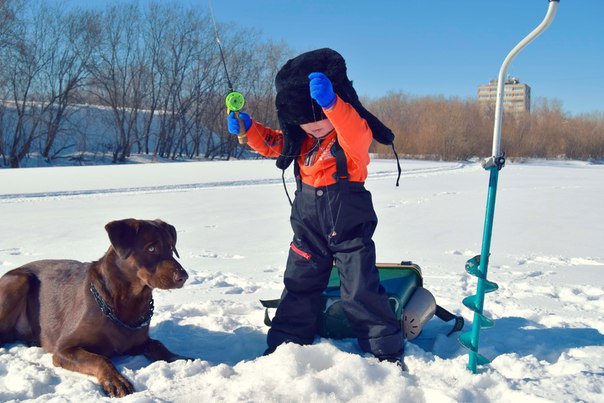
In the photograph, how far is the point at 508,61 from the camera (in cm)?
264

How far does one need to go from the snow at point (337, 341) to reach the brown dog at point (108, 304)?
10 centimetres

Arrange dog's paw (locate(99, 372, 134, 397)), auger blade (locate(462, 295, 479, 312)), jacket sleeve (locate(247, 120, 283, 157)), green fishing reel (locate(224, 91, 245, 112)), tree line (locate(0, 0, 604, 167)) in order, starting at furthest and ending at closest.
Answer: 1. tree line (locate(0, 0, 604, 167))
2. jacket sleeve (locate(247, 120, 283, 157))
3. green fishing reel (locate(224, 91, 245, 112))
4. auger blade (locate(462, 295, 479, 312))
5. dog's paw (locate(99, 372, 134, 397))

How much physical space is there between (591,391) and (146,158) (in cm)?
3762

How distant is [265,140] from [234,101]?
398 mm

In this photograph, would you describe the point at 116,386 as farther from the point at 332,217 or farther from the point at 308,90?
the point at 308,90

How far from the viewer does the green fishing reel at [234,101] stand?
3334 mm

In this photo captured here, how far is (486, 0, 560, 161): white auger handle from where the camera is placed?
2465 mm

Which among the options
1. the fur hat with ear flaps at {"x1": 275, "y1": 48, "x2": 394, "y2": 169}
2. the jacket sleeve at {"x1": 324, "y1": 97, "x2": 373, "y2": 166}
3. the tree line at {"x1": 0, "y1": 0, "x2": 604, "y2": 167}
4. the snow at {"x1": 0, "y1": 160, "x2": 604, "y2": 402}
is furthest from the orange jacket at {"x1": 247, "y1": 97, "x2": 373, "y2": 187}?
the tree line at {"x1": 0, "y1": 0, "x2": 604, "y2": 167}

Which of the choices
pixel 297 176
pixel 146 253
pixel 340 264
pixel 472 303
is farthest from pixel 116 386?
pixel 472 303

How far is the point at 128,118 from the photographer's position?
39.1 m

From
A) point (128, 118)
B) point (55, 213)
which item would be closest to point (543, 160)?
point (128, 118)

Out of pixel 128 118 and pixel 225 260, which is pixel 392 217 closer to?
pixel 225 260

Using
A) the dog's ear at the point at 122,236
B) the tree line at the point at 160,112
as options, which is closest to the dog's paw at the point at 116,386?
the dog's ear at the point at 122,236

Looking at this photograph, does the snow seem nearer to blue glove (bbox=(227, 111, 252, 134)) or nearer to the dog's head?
the dog's head
